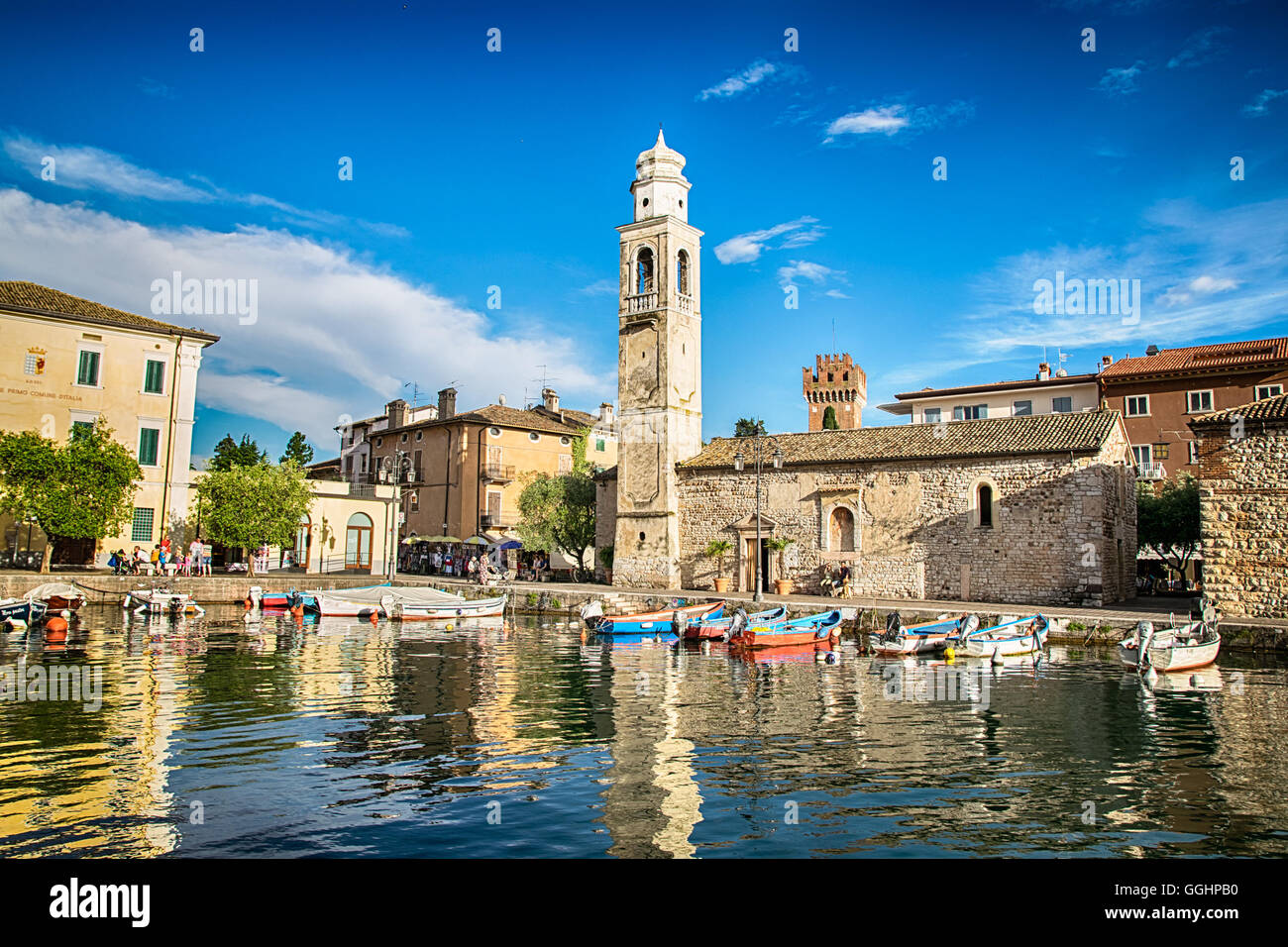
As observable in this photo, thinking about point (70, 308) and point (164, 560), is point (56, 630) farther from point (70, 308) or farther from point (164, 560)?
point (70, 308)

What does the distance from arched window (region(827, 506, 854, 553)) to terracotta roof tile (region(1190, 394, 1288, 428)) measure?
41.2 ft

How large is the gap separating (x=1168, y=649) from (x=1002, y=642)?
153 inches

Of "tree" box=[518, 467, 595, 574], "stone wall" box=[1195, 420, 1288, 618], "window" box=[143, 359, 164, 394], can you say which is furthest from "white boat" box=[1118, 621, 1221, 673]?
"window" box=[143, 359, 164, 394]

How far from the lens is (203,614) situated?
3159 cm

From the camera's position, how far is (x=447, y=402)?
5478 cm

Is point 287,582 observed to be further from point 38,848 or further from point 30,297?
point 38,848

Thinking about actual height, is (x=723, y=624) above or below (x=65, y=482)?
below

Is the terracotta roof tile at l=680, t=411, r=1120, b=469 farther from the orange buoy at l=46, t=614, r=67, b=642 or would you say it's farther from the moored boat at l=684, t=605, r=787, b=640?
the orange buoy at l=46, t=614, r=67, b=642

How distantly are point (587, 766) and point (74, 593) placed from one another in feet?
79.3

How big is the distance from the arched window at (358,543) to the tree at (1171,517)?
123 feet

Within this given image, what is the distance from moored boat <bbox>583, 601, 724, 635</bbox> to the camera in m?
27.8

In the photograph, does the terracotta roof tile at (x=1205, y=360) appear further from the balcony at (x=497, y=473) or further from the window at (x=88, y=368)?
the window at (x=88, y=368)

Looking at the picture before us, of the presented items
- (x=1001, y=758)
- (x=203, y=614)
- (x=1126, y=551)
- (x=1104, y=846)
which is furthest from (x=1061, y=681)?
(x=203, y=614)

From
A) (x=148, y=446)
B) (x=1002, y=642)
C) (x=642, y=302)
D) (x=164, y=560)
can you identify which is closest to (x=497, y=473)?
(x=642, y=302)
